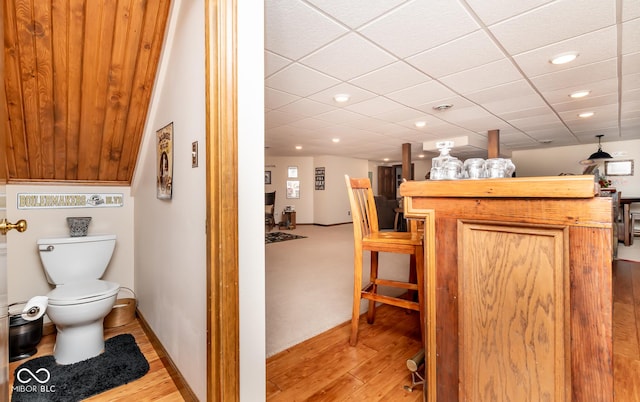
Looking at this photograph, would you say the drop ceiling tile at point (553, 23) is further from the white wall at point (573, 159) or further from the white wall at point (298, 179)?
the white wall at point (298, 179)

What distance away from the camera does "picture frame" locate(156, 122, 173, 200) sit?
160 centimetres

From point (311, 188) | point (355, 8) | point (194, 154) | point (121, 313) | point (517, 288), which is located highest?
point (355, 8)

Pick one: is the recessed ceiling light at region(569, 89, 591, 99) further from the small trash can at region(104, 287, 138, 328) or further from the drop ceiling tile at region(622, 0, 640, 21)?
the small trash can at region(104, 287, 138, 328)

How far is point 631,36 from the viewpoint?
2.13m

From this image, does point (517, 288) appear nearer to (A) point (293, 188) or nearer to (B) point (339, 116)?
(B) point (339, 116)

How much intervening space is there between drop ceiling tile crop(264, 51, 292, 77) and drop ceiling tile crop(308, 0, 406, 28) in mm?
720

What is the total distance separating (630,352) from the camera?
5.88 ft

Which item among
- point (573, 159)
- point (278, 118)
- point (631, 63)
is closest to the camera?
point (631, 63)

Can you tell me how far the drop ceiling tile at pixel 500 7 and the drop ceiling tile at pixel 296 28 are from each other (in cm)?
86

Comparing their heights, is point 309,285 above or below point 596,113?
below

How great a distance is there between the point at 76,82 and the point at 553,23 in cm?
311

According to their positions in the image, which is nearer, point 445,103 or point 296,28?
point 296,28

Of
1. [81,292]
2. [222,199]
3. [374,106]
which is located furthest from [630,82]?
[81,292]

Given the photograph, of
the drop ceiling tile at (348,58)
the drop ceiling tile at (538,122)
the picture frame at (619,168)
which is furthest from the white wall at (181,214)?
the picture frame at (619,168)
